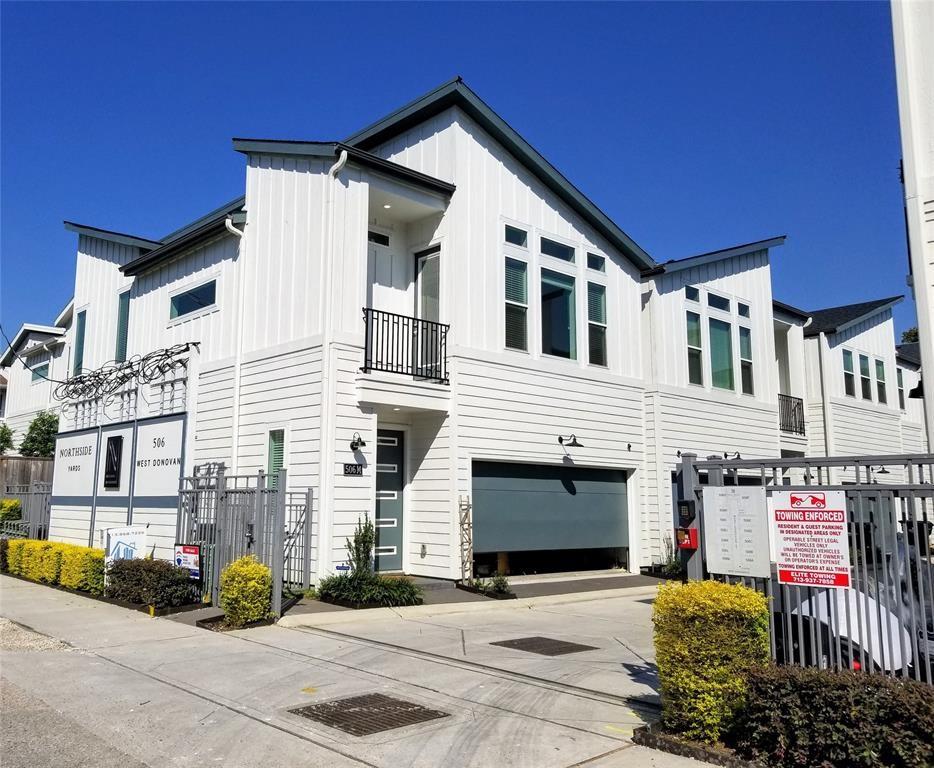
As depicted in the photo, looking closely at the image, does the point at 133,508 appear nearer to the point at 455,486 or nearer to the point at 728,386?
the point at 455,486

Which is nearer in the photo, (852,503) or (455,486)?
(852,503)

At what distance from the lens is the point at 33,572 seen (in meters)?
15.4

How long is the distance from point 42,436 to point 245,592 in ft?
60.4

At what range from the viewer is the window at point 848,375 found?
1000 inches

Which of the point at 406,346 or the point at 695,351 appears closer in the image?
the point at 406,346

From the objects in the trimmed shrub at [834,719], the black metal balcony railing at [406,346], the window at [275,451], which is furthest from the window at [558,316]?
the trimmed shrub at [834,719]

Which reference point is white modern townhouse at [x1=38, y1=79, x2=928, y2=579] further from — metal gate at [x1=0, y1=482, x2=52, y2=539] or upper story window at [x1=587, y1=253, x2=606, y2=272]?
metal gate at [x1=0, y1=482, x2=52, y2=539]

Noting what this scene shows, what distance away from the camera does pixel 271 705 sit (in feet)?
21.3

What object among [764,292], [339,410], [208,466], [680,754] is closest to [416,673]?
[680,754]

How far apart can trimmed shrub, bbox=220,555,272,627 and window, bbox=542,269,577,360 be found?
789cm

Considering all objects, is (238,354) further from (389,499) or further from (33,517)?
(33,517)

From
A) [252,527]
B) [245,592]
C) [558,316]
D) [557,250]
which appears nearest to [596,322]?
[558,316]

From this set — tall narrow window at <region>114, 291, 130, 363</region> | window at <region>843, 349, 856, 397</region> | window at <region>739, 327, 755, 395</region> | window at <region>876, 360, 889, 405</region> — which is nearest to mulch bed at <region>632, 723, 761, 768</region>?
tall narrow window at <region>114, 291, 130, 363</region>

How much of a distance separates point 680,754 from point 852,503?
2.09 metres
